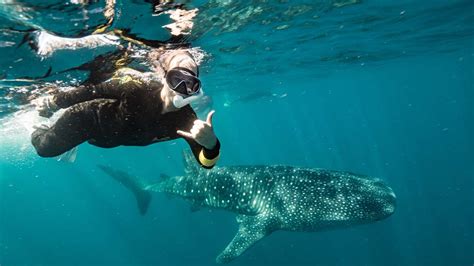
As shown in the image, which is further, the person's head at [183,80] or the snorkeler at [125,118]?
the snorkeler at [125,118]

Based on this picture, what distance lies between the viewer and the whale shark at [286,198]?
348 inches

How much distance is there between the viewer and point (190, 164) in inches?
446

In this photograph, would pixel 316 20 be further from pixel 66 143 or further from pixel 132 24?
pixel 66 143

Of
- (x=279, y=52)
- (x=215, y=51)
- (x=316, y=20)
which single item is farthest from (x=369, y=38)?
(x=215, y=51)

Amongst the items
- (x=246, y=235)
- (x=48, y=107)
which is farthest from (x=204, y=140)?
(x=246, y=235)

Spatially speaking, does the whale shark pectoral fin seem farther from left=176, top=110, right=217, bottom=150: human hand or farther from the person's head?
the person's head

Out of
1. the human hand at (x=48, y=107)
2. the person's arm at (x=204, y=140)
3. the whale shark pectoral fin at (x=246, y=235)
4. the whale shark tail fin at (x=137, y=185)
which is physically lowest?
the whale shark tail fin at (x=137, y=185)

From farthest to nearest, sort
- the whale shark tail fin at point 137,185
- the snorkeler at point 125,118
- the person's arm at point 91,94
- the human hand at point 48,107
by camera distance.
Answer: the whale shark tail fin at point 137,185, the human hand at point 48,107, the person's arm at point 91,94, the snorkeler at point 125,118

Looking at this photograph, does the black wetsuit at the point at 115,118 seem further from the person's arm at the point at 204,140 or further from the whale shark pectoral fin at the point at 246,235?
the whale shark pectoral fin at the point at 246,235

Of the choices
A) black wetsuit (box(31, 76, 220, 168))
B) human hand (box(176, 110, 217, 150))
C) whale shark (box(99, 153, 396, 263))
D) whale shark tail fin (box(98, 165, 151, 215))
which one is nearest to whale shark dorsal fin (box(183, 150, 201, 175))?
whale shark (box(99, 153, 396, 263))

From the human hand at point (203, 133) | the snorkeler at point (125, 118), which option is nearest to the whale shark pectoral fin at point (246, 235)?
the snorkeler at point (125, 118)

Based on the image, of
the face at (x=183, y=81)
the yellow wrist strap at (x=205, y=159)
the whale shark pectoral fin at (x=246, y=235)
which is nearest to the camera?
the face at (x=183, y=81)

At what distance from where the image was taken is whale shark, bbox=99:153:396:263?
29.0 ft

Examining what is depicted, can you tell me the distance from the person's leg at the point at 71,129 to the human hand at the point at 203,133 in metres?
2.02
